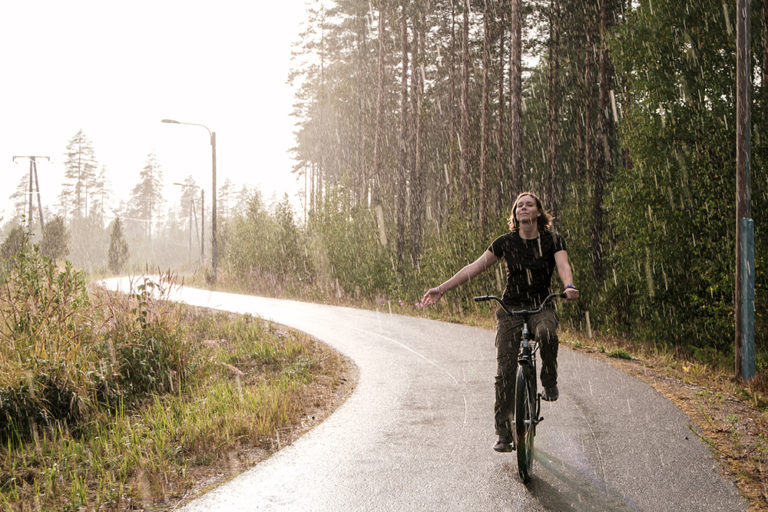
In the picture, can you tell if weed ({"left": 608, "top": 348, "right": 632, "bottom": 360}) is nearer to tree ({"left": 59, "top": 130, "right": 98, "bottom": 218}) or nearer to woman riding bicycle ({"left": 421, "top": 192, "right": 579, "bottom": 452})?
woman riding bicycle ({"left": 421, "top": 192, "right": 579, "bottom": 452})

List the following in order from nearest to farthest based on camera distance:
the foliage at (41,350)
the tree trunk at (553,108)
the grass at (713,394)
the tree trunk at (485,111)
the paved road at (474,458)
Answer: the paved road at (474,458) → the grass at (713,394) → the foliage at (41,350) → the tree trunk at (485,111) → the tree trunk at (553,108)

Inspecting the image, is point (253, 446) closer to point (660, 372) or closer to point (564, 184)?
point (660, 372)

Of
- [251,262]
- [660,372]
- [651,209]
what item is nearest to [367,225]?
[251,262]

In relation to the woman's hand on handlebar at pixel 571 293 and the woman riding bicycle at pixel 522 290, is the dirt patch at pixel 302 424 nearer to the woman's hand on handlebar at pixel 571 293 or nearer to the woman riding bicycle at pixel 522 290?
the woman riding bicycle at pixel 522 290

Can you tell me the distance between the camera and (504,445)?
5133 mm

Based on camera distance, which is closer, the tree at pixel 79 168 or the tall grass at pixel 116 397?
the tall grass at pixel 116 397

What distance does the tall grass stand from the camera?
5348 mm

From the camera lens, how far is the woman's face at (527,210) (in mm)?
5324

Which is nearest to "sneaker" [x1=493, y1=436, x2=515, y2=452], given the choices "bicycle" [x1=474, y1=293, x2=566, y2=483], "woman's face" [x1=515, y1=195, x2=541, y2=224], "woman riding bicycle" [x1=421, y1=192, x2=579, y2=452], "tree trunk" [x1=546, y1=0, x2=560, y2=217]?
"woman riding bicycle" [x1=421, y1=192, x2=579, y2=452]

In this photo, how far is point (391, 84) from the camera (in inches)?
1715

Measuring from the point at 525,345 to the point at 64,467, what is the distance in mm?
4656

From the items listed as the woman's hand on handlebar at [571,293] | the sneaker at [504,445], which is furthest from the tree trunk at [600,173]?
the woman's hand on handlebar at [571,293]

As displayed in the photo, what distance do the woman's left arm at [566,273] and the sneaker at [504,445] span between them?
1373 millimetres

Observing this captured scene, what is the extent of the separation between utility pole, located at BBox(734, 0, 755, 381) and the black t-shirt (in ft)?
17.8
